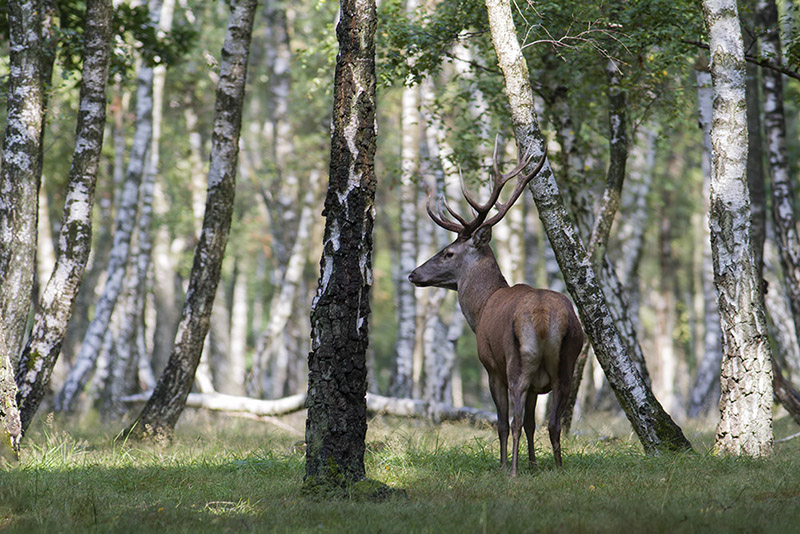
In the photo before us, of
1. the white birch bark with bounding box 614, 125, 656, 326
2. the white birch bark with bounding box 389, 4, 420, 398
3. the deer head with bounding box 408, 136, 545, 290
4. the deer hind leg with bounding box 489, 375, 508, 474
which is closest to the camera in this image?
the deer hind leg with bounding box 489, 375, 508, 474

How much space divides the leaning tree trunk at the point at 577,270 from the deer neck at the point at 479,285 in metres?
0.72

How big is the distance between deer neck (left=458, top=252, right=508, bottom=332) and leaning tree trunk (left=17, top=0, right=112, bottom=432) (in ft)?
15.3

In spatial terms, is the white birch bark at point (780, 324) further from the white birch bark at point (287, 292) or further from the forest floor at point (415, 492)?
the white birch bark at point (287, 292)

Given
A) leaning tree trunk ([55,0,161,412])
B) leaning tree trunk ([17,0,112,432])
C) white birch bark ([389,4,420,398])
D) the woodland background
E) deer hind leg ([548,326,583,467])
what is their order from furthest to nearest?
white birch bark ([389,4,420,398]), leaning tree trunk ([55,0,161,412]), the woodland background, leaning tree trunk ([17,0,112,432]), deer hind leg ([548,326,583,467])

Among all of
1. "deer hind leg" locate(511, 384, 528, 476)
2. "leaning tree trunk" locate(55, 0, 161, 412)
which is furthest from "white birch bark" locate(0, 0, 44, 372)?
"leaning tree trunk" locate(55, 0, 161, 412)

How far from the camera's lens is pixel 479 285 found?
9.24 m

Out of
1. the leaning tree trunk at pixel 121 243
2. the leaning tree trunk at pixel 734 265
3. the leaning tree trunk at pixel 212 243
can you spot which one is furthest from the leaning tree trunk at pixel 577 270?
the leaning tree trunk at pixel 121 243

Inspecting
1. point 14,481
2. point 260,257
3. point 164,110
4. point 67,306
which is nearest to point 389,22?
point 67,306

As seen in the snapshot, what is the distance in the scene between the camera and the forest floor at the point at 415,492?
545 cm

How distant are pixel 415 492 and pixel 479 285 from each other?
300 cm

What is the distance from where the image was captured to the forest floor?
5.45 metres

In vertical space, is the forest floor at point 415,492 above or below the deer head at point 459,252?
below

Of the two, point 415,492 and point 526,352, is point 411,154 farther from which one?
point 415,492

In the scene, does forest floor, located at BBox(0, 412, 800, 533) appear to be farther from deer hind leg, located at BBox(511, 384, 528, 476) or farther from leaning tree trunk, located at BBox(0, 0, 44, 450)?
leaning tree trunk, located at BBox(0, 0, 44, 450)
